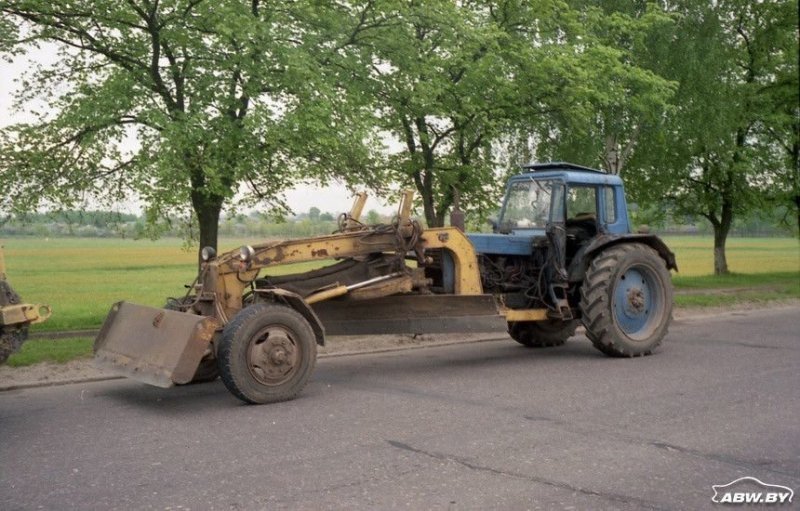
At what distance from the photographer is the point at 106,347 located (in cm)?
917

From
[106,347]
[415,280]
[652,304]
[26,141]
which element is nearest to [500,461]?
[415,280]

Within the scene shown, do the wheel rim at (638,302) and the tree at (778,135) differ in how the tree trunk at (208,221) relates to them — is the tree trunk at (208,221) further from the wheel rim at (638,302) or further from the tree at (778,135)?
the tree at (778,135)

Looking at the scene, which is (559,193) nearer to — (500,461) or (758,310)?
(500,461)

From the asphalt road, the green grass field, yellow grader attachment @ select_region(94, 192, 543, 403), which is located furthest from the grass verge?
yellow grader attachment @ select_region(94, 192, 543, 403)

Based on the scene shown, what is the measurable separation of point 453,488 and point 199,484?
1.75m

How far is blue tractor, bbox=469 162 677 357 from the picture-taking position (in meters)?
11.5

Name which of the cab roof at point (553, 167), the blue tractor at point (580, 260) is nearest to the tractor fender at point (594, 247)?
the blue tractor at point (580, 260)

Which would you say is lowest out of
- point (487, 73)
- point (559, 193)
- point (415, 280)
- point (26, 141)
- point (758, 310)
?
point (758, 310)

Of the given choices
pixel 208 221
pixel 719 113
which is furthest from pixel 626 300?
pixel 719 113

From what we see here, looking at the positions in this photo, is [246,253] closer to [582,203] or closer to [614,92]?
[582,203]

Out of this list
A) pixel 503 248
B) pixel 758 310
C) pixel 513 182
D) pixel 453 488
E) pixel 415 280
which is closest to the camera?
pixel 453 488

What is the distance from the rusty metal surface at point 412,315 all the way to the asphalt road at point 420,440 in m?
0.61

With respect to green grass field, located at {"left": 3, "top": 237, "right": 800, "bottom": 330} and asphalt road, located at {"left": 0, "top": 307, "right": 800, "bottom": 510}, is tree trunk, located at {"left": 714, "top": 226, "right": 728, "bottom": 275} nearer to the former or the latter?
green grass field, located at {"left": 3, "top": 237, "right": 800, "bottom": 330}

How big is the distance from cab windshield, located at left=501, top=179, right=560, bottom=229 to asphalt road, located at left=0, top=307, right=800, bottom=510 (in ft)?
7.45
